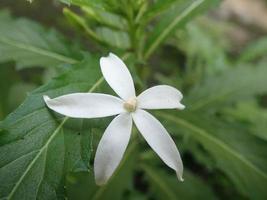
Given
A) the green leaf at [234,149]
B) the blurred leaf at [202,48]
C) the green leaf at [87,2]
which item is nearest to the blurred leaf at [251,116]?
the blurred leaf at [202,48]

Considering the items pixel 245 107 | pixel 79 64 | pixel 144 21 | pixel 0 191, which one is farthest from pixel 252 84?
pixel 0 191

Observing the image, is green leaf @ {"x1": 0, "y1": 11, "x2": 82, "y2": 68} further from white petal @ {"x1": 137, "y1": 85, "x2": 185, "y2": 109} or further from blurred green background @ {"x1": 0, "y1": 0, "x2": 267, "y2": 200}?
white petal @ {"x1": 137, "y1": 85, "x2": 185, "y2": 109}

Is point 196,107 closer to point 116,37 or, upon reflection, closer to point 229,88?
point 229,88

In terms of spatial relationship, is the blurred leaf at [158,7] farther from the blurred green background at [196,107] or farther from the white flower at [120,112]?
the white flower at [120,112]

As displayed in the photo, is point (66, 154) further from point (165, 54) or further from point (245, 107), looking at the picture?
point (165, 54)

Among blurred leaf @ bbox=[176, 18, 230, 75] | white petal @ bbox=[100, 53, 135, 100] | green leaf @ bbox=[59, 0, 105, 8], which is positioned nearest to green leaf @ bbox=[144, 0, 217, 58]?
green leaf @ bbox=[59, 0, 105, 8]

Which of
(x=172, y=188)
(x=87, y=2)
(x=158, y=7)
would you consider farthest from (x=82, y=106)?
(x=172, y=188)
